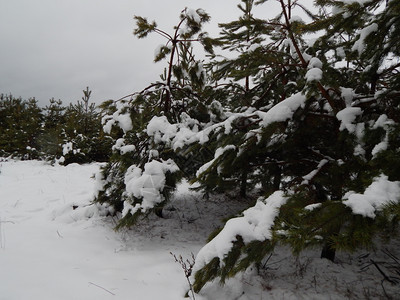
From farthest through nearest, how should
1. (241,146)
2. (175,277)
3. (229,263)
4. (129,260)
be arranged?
1. (129,260)
2. (175,277)
3. (241,146)
4. (229,263)

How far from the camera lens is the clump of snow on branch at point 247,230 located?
1.76 meters

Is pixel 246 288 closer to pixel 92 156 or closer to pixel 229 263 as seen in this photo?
pixel 229 263

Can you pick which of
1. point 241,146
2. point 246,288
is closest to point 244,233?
point 241,146

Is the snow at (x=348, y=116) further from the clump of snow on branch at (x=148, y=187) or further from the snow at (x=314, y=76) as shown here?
the clump of snow on branch at (x=148, y=187)

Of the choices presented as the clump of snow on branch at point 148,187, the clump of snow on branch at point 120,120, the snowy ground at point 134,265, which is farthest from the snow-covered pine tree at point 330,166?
the clump of snow on branch at point 120,120

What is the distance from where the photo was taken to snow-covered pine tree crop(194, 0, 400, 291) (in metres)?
1.35

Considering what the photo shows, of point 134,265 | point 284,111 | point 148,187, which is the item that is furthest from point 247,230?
point 134,265

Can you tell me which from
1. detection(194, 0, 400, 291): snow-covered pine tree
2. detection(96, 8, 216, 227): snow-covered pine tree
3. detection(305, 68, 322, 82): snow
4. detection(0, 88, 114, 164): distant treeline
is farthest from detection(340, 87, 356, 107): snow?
detection(0, 88, 114, 164): distant treeline

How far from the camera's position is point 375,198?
1332mm

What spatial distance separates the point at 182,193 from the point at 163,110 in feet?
7.86

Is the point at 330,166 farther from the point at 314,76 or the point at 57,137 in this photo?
the point at 57,137

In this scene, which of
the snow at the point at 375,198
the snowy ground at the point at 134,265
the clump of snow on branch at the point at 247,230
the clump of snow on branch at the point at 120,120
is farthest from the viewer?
the clump of snow on branch at the point at 120,120

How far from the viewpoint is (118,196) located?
3754 millimetres

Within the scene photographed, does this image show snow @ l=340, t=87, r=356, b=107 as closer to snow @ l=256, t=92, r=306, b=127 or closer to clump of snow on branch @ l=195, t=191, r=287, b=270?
snow @ l=256, t=92, r=306, b=127
